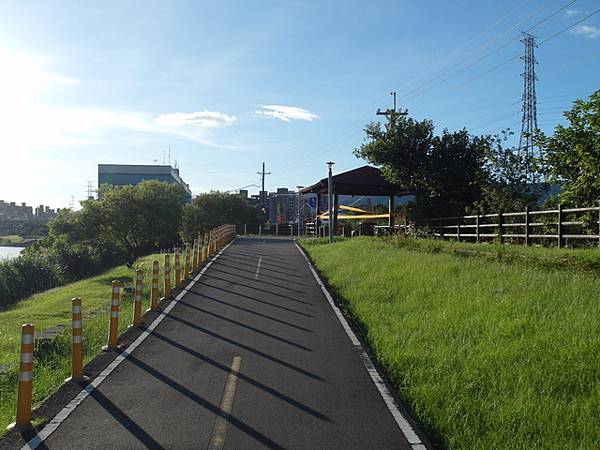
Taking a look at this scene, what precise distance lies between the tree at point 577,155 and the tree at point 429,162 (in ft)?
37.6

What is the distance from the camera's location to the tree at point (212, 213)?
66.5 meters

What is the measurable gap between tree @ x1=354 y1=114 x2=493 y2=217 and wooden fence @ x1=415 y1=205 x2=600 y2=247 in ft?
8.76

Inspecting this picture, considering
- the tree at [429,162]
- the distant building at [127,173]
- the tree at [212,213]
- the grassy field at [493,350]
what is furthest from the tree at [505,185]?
the distant building at [127,173]

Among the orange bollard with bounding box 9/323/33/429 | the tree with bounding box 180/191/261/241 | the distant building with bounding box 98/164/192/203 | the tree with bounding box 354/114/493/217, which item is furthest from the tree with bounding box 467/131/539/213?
the distant building with bounding box 98/164/192/203

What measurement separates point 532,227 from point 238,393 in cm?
1860

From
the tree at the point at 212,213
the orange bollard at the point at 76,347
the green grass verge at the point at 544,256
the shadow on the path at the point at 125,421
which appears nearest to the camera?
the shadow on the path at the point at 125,421

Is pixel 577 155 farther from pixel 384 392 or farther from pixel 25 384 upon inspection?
pixel 25 384

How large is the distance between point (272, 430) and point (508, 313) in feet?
18.2

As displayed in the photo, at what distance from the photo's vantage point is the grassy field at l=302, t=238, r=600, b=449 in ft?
19.7

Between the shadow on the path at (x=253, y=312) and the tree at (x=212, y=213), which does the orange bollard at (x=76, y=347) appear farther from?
the tree at (x=212, y=213)

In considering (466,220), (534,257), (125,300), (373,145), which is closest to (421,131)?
(373,145)

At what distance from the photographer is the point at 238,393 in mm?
7352

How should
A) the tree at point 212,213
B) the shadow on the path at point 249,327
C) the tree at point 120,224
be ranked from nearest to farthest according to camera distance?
the shadow on the path at point 249,327 → the tree at point 120,224 → the tree at point 212,213

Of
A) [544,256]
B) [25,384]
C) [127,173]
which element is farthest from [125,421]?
[127,173]
